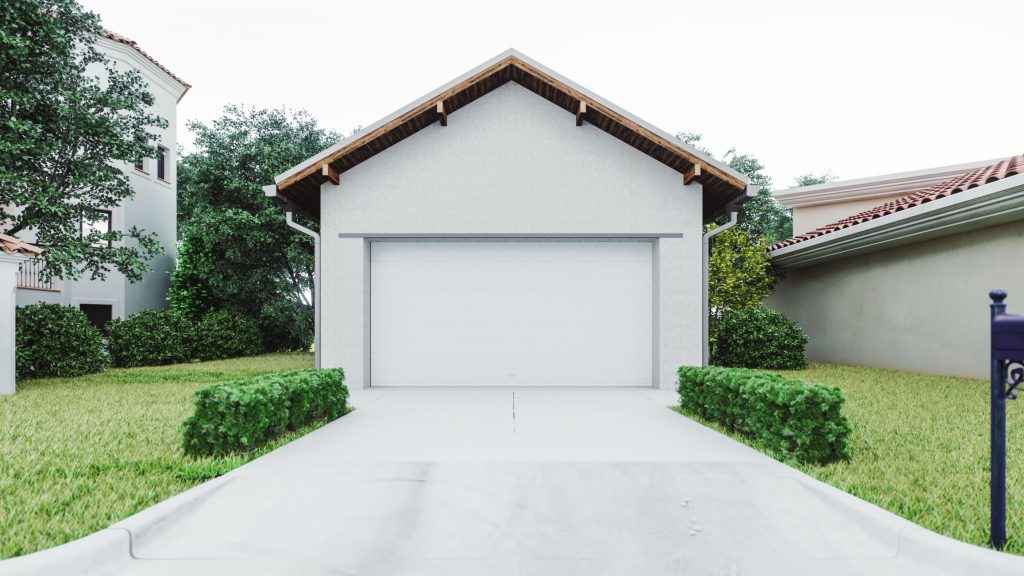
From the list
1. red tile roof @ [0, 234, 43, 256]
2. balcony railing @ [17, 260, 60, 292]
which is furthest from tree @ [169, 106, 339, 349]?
red tile roof @ [0, 234, 43, 256]

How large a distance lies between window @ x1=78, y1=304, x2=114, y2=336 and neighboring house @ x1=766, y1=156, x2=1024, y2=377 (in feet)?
65.3

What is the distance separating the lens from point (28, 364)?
1105 centimetres

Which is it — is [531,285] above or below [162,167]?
below

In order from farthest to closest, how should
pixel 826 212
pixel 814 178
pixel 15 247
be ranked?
pixel 814 178 < pixel 826 212 < pixel 15 247

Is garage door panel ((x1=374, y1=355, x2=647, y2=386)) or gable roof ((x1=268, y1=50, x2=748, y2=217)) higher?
gable roof ((x1=268, y1=50, x2=748, y2=217))

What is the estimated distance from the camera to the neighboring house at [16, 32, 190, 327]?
51.4ft

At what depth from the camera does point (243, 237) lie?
17.4m

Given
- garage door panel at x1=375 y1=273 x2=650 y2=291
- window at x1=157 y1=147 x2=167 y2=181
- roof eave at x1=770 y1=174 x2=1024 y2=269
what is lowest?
garage door panel at x1=375 y1=273 x2=650 y2=291

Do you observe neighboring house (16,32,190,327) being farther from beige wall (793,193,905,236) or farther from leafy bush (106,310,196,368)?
beige wall (793,193,905,236)

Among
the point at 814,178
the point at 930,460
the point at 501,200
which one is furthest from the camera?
the point at 814,178

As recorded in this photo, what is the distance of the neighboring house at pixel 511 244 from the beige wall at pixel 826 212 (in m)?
10.7

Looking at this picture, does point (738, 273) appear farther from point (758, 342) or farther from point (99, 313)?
point (99, 313)

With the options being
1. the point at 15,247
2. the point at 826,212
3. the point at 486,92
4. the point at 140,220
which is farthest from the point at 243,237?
the point at 826,212

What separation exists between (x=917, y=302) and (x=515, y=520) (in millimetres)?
11565
